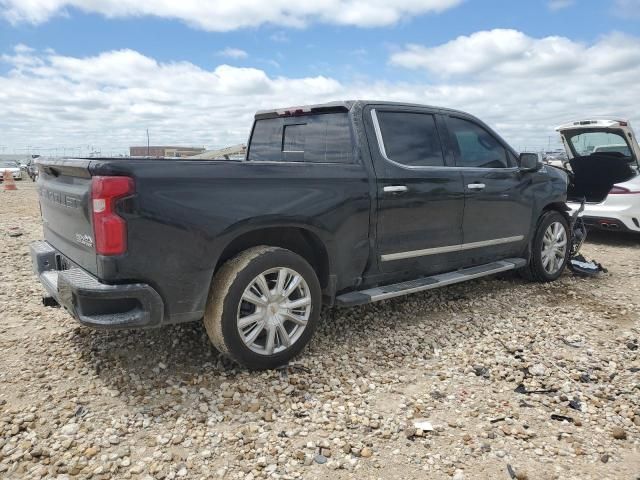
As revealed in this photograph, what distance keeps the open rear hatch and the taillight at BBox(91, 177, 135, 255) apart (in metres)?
5.97

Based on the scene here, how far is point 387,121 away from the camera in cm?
414

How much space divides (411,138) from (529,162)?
156 centimetres

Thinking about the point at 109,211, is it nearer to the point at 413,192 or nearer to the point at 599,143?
the point at 413,192

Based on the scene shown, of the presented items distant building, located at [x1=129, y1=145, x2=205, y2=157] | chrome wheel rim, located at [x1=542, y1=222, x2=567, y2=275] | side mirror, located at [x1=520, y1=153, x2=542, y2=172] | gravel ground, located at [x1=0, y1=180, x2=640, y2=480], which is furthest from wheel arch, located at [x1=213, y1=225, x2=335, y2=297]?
distant building, located at [x1=129, y1=145, x2=205, y2=157]

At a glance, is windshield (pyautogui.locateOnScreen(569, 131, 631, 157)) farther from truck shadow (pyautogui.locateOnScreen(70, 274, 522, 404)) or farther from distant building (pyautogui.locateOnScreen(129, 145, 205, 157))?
distant building (pyautogui.locateOnScreen(129, 145, 205, 157))

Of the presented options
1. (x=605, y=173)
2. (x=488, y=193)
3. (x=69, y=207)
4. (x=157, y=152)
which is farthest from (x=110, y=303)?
(x=605, y=173)

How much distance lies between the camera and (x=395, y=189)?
394 cm

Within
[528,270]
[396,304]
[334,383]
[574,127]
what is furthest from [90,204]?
[574,127]

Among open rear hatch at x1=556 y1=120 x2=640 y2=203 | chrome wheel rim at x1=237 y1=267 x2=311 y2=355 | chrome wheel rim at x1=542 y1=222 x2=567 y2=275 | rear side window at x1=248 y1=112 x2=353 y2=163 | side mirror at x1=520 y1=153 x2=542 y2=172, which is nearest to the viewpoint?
chrome wheel rim at x1=237 y1=267 x2=311 y2=355

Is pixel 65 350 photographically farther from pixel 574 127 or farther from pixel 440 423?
pixel 574 127

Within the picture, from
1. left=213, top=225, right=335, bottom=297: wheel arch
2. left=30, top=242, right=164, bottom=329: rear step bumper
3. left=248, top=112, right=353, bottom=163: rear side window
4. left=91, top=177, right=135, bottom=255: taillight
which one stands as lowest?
left=30, top=242, right=164, bottom=329: rear step bumper

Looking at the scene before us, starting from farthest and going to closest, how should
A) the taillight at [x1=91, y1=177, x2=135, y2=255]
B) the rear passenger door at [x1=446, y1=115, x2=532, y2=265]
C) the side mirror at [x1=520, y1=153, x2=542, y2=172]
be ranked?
the side mirror at [x1=520, y1=153, x2=542, y2=172] < the rear passenger door at [x1=446, y1=115, x2=532, y2=265] < the taillight at [x1=91, y1=177, x2=135, y2=255]

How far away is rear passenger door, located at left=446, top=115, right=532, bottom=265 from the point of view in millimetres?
4637

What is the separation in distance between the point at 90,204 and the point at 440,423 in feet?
7.59
